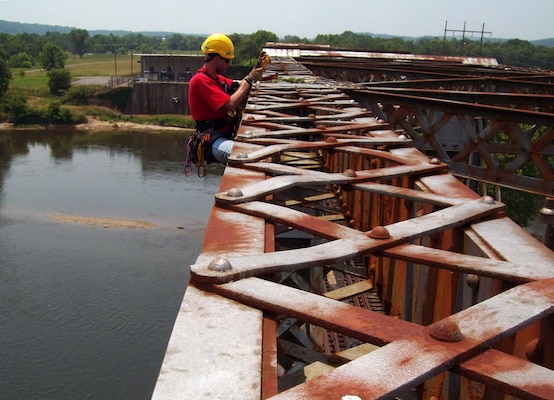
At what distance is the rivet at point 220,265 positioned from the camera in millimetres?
2730

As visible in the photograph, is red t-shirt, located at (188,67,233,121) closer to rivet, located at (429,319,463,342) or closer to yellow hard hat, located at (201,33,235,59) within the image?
yellow hard hat, located at (201,33,235,59)

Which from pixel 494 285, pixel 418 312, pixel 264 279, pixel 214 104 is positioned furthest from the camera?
pixel 214 104

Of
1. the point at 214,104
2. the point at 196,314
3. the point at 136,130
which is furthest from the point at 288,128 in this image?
the point at 136,130

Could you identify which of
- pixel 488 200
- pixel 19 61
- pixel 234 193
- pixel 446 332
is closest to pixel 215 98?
pixel 234 193

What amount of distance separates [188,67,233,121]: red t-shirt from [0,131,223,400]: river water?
2295cm

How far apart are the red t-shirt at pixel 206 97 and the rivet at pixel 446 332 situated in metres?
6.99

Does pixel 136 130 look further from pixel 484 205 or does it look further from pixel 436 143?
pixel 484 205

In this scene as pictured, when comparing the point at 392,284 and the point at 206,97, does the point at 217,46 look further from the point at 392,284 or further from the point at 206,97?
the point at 392,284

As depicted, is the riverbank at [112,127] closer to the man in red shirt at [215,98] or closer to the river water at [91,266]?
the river water at [91,266]

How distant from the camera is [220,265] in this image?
8.98 feet

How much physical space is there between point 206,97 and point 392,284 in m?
4.86

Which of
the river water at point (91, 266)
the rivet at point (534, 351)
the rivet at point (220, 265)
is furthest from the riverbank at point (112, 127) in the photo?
the rivet at point (534, 351)

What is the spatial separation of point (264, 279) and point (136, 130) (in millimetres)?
88416

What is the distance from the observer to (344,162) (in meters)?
8.14
